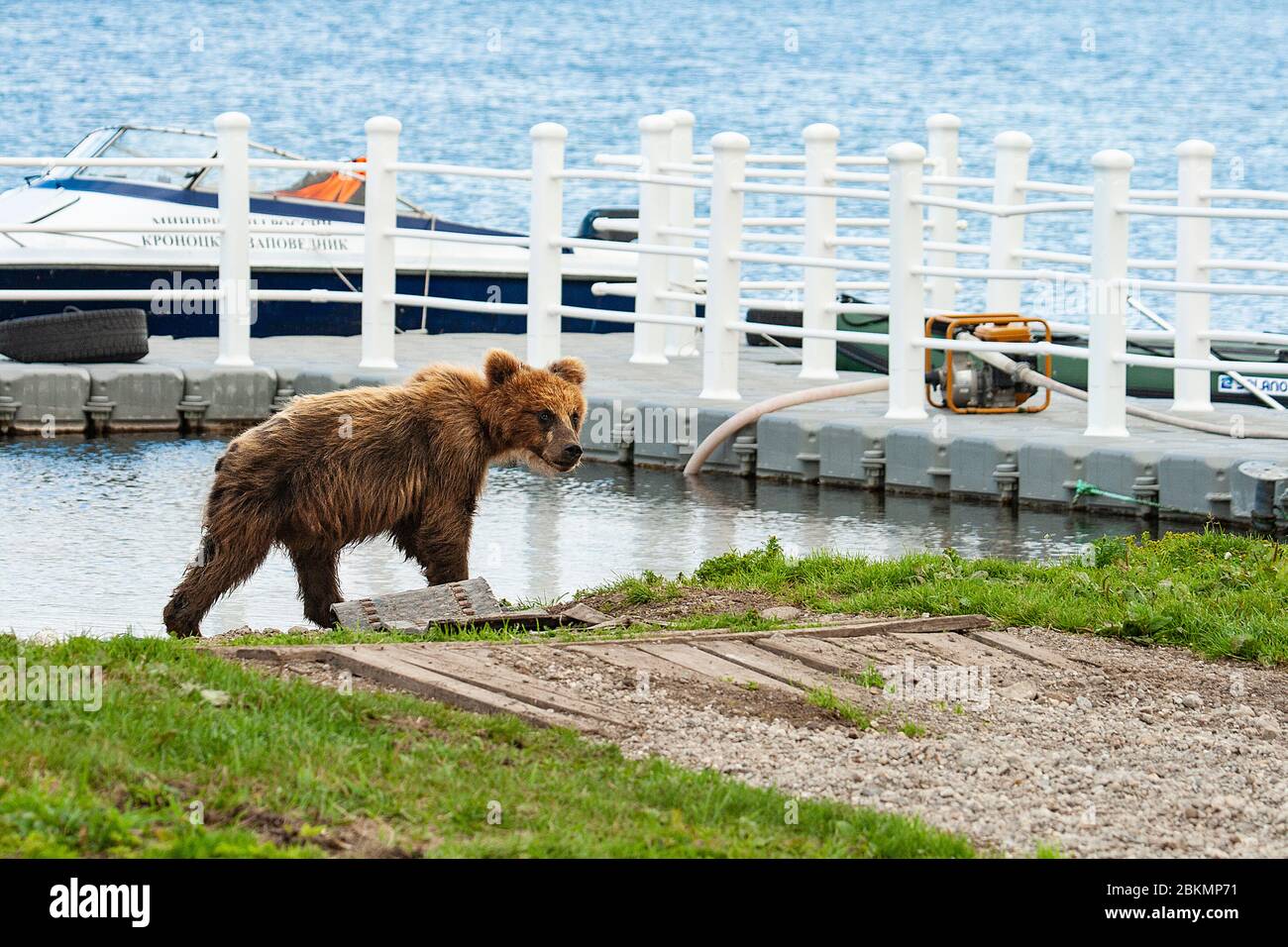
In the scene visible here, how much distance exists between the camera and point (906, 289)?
14.6 m

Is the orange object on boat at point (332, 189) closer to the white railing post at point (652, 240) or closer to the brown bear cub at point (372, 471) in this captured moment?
the white railing post at point (652, 240)

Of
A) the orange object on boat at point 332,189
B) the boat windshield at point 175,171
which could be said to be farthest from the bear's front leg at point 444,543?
the orange object on boat at point 332,189

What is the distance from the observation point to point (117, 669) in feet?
22.5

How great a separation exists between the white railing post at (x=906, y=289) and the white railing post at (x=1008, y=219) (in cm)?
199

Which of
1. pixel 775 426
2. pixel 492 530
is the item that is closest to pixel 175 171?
pixel 775 426

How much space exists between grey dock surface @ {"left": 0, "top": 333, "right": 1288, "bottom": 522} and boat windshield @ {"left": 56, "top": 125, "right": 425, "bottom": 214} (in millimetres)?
3722

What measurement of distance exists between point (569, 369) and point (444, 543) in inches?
40.9

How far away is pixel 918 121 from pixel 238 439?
67801mm

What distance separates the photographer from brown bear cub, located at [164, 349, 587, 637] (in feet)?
28.9

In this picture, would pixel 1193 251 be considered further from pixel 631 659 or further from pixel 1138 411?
pixel 631 659

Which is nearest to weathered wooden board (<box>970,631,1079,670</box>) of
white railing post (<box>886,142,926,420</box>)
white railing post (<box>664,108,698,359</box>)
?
white railing post (<box>886,142,926,420</box>)

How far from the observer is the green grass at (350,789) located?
5355mm

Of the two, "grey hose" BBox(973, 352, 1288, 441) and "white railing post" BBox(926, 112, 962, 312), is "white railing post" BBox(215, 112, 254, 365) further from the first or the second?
"grey hose" BBox(973, 352, 1288, 441)

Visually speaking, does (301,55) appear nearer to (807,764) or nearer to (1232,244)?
(1232,244)
